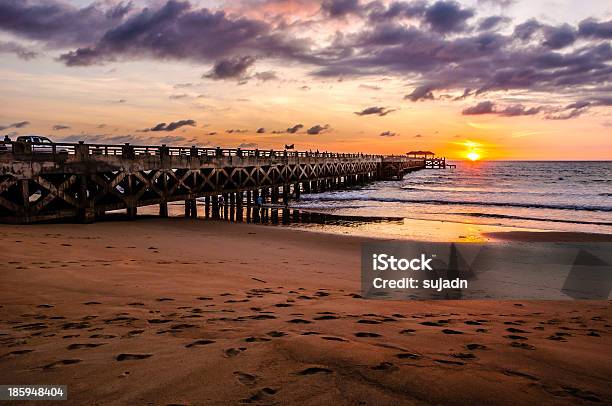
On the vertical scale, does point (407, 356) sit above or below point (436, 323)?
above

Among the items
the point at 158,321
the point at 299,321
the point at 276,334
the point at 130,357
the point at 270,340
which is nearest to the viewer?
the point at 130,357

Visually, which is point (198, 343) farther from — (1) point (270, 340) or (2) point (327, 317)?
(2) point (327, 317)

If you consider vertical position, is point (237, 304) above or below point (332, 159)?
below

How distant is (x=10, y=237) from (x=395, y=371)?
1221 centimetres

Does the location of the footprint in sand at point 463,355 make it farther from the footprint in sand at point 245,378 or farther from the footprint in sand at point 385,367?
the footprint in sand at point 245,378

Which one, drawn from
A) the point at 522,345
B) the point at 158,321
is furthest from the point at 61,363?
the point at 522,345

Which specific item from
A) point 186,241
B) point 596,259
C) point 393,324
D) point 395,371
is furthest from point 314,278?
point 596,259

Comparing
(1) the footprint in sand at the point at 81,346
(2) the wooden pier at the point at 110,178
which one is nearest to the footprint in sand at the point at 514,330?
(1) the footprint in sand at the point at 81,346

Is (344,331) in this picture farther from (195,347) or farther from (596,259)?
(596,259)

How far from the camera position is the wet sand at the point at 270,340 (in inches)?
125

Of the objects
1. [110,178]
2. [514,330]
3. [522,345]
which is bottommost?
[514,330]

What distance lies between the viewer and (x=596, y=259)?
13773mm

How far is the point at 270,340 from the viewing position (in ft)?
14.1

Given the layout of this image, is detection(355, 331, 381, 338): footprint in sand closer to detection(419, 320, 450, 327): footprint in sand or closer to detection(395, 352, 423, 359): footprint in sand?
detection(395, 352, 423, 359): footprint in sand
